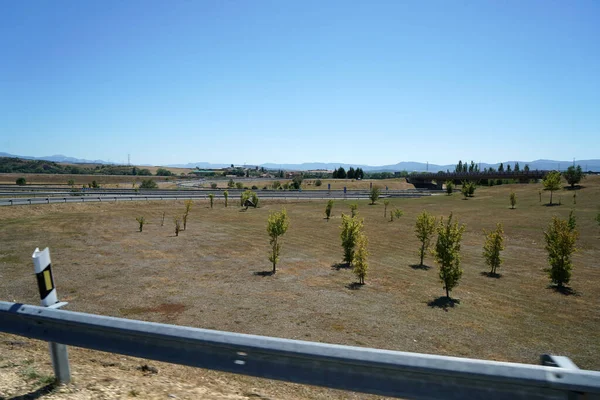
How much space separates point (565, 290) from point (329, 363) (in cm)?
1839

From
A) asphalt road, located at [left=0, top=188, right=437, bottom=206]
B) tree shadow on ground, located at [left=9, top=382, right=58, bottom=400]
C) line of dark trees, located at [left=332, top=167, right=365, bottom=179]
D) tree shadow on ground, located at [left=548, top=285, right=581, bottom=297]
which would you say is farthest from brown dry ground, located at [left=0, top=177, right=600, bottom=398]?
line of dark trees, located at [left=332, top=167, right=365, bottom=179]

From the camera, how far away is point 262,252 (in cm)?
2291

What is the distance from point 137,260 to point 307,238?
42.4 ft

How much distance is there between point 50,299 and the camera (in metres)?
4.14

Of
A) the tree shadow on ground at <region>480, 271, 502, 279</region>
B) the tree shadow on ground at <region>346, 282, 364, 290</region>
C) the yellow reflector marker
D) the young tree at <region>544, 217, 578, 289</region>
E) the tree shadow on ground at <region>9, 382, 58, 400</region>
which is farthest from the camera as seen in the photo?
the tree shadow on ground at <region>480, 271, 502, 279</region>

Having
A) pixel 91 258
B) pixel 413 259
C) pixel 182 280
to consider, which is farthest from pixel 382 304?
pixel 91 258

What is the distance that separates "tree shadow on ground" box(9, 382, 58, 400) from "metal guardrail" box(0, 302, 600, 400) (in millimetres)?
569

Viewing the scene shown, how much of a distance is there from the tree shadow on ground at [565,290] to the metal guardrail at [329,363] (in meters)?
17.3

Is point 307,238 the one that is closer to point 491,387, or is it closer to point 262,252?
point 262,252

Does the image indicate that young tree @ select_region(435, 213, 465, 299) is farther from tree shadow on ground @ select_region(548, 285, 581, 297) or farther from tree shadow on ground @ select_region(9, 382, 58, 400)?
tree shadow on ground @ select_region(9, 382, 58, 400)

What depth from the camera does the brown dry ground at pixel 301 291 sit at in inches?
417

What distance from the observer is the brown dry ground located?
1060 cm

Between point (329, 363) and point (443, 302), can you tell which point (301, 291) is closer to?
point (443, 302)

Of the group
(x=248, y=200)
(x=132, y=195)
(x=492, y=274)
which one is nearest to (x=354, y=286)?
(x=492, y=274)
